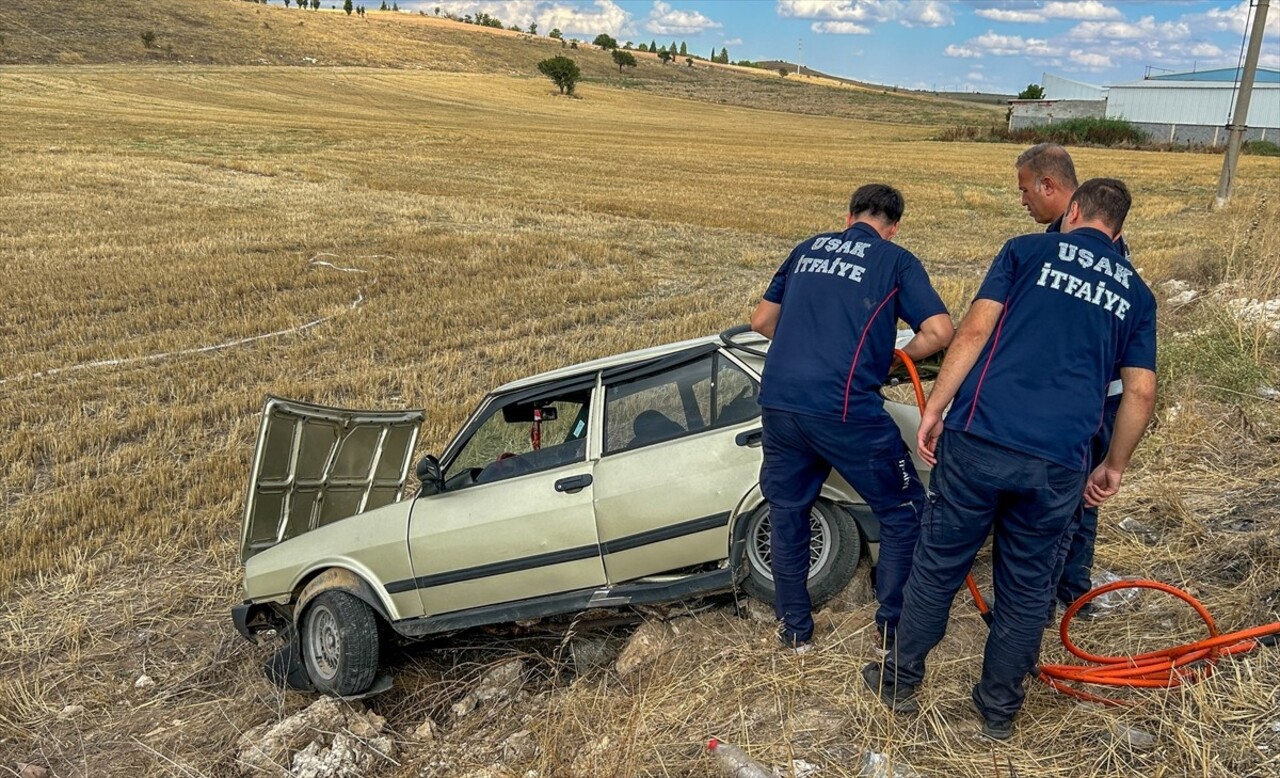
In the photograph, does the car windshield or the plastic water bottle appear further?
the car windshield

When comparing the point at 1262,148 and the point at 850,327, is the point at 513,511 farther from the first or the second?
the point at 1262,148

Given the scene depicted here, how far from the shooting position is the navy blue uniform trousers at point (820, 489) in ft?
12.0

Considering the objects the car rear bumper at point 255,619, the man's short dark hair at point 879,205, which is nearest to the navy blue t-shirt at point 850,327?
the man's short dark hair at point 879,205

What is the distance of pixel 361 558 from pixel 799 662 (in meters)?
2.24

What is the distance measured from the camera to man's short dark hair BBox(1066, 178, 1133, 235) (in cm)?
314

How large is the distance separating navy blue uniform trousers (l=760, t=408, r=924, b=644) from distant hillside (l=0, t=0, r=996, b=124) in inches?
3008

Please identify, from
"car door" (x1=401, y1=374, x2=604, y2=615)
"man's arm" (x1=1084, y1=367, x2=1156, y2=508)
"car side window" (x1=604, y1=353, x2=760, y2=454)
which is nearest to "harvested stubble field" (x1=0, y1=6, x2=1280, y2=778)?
"car door" (x1=401, y1=374, x2=604, y2=615)

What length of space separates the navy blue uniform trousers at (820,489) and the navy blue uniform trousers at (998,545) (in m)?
0.45

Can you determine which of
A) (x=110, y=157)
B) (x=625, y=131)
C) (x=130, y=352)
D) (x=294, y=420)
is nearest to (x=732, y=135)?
(x=625, y=131)

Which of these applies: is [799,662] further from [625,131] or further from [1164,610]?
[625,131]

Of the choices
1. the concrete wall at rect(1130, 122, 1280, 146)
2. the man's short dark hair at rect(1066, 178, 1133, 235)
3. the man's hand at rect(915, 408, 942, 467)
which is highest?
the concrete wall at rect(1130, 122, 1280, 146)

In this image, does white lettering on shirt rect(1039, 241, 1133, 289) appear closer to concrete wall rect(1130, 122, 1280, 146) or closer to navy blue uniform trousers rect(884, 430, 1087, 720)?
navy blue uniform trousers rect(884, 430, 1087, 720)

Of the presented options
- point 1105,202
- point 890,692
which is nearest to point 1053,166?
point 1105,202

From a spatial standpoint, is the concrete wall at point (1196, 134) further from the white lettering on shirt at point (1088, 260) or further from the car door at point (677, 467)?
the white lettering on shirt at point (1088, 260)
